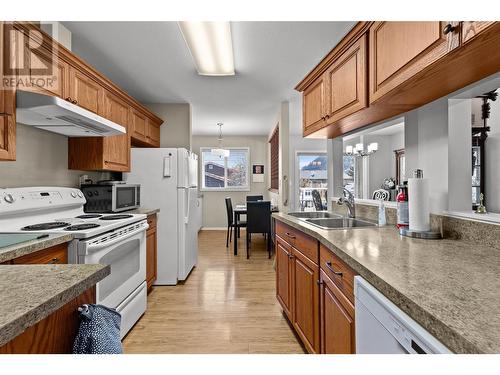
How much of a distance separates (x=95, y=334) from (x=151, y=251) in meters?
2.38

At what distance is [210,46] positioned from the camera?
2449 millimetres

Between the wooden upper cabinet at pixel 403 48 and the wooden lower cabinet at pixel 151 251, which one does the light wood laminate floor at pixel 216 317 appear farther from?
the wooden upper cabinet at pixel 403 48

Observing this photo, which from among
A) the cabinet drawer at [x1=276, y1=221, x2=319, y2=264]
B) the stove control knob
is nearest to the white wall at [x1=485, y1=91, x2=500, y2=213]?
the cabinet drawer at [x1=276, y1=221, x2=319, y2=264]

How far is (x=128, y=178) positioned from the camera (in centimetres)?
326

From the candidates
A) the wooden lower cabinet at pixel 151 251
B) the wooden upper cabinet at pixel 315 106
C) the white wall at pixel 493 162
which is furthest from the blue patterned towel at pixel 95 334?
the white wall at pixel 493 162

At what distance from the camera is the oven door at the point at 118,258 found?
5.65 ft

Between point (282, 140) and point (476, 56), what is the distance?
3.40 m

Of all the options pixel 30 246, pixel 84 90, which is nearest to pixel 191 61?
pixel 84 90

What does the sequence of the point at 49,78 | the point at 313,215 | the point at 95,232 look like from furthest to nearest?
the point at 313,215 → the point at 49,78 → the point at 95,232

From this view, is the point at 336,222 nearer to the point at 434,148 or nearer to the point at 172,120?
the point at 434,148

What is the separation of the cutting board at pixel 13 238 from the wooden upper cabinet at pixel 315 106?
202 cm

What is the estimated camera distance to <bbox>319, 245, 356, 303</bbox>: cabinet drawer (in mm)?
1138
